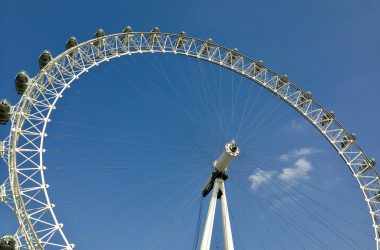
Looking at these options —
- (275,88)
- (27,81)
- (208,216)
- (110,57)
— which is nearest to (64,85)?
(27,81)

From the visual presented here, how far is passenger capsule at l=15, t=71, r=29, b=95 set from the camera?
2441 centimetres

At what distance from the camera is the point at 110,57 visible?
2873 cm

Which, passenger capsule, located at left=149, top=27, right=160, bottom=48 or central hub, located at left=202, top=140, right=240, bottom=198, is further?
passenger capsule, located at left=149, top=27, right=160, bottom=48

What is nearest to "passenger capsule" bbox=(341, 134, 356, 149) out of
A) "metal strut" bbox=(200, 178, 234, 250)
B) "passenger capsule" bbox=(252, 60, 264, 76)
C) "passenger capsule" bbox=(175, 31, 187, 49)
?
"passenger capsule" bbox=(252, 60, 264, 76)

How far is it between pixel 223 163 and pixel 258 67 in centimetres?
1146

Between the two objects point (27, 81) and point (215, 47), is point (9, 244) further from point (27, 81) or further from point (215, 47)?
point (215, 47)

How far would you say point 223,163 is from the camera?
1007 inches

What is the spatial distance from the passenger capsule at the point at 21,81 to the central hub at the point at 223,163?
39.7 feet

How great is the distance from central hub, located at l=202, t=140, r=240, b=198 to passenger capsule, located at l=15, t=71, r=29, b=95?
12.1 meters

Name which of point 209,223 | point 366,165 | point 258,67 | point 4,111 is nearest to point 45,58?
point 4,111

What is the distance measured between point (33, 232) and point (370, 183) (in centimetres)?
2460

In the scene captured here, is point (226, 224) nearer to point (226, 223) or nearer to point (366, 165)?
point (226, 223)

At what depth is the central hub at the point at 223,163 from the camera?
2536 centimetres

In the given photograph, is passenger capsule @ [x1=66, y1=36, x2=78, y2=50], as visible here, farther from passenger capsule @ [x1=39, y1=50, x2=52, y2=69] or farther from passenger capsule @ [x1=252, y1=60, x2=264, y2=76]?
passenger capsule @ [x1=252, y1=60, x2=264, y2=76]
